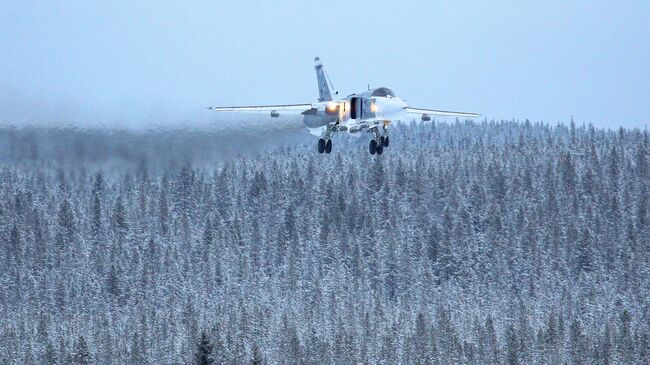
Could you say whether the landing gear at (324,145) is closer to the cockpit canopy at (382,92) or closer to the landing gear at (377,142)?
the landing gear at (377,142)

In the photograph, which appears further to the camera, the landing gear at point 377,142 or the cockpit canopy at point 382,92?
the landing gear at point 377,142

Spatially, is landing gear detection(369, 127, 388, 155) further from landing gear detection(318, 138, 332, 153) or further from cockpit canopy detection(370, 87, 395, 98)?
landing gear detection(318, 138, 332, 153)

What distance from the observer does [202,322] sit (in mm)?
171250

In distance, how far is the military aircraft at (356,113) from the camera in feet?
193

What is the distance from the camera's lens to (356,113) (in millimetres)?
60531

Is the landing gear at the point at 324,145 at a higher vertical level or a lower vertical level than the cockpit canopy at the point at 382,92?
lower

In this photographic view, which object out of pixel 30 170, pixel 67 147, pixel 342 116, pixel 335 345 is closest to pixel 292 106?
pixel 342 116

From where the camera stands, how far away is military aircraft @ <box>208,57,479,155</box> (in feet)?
193

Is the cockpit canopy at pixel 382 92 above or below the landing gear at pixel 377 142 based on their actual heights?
above

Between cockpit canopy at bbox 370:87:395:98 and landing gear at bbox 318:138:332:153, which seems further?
landing gear at bbox 318:138:332:153

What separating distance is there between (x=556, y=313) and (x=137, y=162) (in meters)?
106

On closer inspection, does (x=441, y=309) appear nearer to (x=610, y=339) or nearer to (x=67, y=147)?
(x=610, y=339)

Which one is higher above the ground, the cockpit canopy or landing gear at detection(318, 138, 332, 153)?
the cockpit canopy

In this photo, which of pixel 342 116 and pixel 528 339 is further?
pixel 528 339
